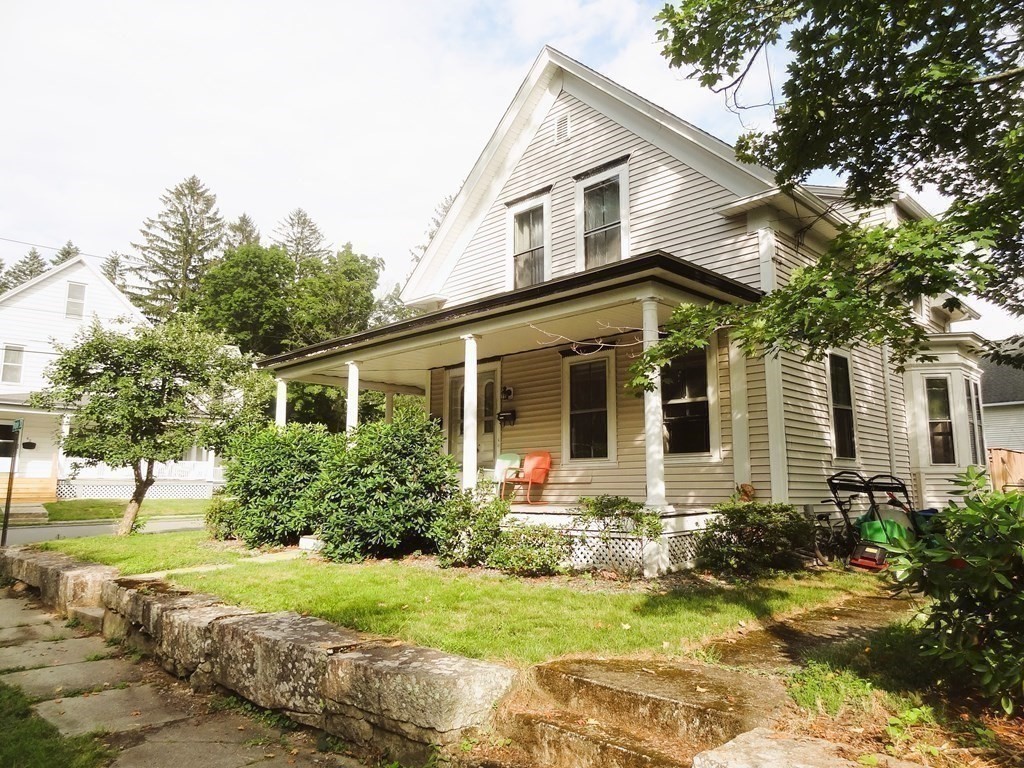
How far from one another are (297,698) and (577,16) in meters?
8.54

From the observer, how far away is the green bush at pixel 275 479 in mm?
9625

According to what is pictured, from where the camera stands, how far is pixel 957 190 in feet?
25.0

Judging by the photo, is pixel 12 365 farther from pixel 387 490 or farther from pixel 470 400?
pixel 470 400

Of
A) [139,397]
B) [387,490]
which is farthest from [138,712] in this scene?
[139,397]

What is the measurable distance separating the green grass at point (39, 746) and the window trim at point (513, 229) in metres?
8.99

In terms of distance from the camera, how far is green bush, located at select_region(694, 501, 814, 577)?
6.86 m

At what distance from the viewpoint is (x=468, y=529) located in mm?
7645

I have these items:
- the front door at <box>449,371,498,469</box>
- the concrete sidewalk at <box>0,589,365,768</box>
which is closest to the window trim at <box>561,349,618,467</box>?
the front door at <box>449,371,498,469</box>

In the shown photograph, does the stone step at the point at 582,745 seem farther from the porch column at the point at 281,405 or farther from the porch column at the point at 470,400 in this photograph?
the porch column at the point at 281,405

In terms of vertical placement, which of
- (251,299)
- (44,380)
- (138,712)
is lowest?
(138,712)

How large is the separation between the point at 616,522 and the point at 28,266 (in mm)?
73406

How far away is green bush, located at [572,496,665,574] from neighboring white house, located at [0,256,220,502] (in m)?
21.2

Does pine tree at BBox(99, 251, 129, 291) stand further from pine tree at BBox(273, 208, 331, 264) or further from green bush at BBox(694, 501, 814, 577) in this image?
green bush at BBox(694, 501, 814, 577)

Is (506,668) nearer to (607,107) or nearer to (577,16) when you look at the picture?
(577,16)
